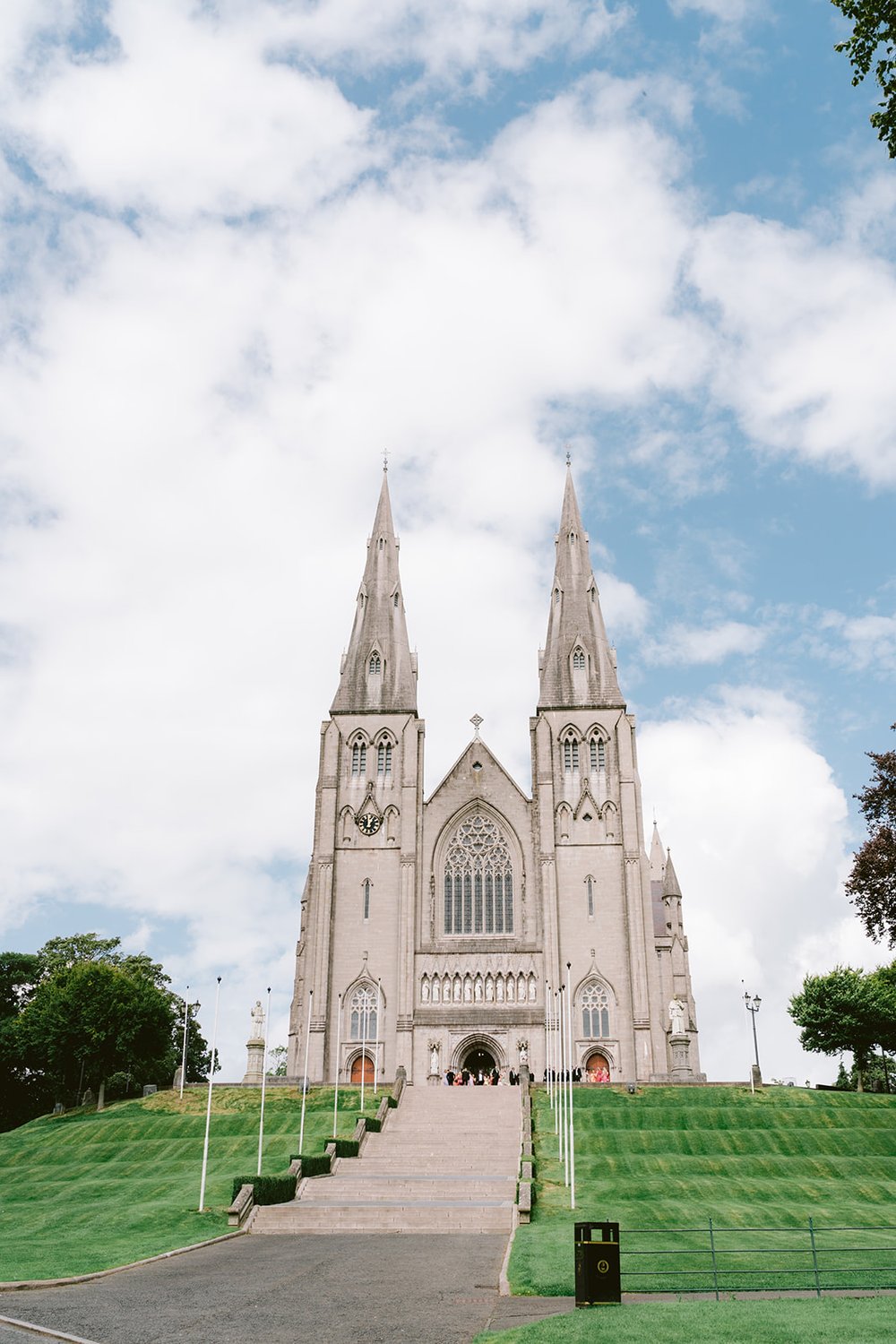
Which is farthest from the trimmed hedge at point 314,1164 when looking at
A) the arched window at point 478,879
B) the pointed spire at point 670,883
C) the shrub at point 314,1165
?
the pointed spire at point 670,883

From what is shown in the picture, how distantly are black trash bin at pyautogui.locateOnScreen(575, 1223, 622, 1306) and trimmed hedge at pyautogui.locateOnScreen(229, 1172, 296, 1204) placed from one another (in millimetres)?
14497

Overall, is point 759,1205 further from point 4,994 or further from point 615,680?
point 4,994

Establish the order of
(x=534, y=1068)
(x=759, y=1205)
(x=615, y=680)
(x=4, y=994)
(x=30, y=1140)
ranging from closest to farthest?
(x=759, y=1205) < (x=30, y=1140) < (x=534, y=1068) < (x=615, y=680) < (x=4, y=994)

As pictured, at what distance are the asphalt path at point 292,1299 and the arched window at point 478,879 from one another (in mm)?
39157

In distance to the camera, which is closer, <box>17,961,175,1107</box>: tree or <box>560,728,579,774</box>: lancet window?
<box>17,961,175,1107</box>: tree

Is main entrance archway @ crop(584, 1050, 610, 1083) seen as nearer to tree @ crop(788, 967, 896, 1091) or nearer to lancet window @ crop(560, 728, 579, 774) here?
tree @ crop(788, 967, 896, 1091)

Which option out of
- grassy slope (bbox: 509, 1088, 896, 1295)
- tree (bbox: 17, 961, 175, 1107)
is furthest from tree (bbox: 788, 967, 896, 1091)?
tree (bbox: 17, 961, 175, 1107)

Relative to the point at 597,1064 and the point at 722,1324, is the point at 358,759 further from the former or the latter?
the point at 722,1324

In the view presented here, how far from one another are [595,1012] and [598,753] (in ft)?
46.9

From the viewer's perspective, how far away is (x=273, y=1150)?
3938 centimetres

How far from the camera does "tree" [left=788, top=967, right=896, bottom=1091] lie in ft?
204

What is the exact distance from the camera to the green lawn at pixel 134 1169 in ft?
77.9

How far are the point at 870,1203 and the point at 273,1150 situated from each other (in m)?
19.8

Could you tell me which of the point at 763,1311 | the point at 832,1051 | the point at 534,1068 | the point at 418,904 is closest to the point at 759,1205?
the point at 763,1311
